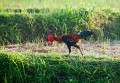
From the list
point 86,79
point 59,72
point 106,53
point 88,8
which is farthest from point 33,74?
point 88,8

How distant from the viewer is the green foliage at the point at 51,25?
27.4 ft

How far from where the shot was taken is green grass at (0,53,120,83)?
19.9 feet

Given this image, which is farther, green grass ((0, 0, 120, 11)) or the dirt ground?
green grass ((0, 0, 120, 11))

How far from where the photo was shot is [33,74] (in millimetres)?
6176

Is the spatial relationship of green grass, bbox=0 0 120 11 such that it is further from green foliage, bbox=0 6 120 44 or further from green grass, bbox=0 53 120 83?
green grass, bbox=0 53 120 83

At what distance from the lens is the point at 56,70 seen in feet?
20.1

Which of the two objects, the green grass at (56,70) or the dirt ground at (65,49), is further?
the dirt ground at (65,49)

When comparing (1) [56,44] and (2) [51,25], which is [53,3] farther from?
(1) [56,44]

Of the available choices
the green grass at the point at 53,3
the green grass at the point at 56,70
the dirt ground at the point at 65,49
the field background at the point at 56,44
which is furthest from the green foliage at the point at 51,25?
the green grass at the point at 56,70

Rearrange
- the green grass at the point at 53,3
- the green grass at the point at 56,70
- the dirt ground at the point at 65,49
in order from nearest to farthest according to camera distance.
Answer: the green grass at the point at 56,70 < the dirt ground at the point at 65,49 < the green grass at the point at 53,3

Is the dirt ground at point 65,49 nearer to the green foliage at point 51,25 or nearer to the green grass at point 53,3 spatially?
the green foliage at point 51,25

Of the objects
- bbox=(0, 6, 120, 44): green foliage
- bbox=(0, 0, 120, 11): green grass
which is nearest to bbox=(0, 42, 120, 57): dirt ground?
bbox=(0, 6, 120, 44): green foliage

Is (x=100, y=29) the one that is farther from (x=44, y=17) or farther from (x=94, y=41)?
(x=44, y=17)

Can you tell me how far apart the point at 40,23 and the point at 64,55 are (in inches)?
83.6
